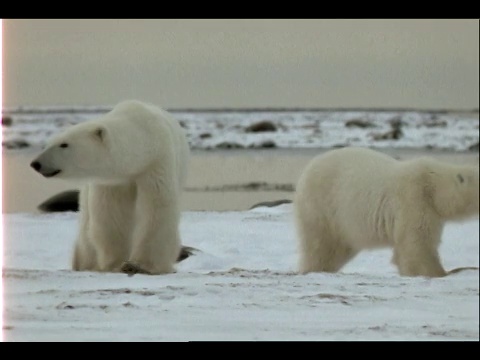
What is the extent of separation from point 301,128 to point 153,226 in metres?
3.03

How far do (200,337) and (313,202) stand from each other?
7.02ft

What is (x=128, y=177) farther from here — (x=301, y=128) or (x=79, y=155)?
(x=301, y=128)

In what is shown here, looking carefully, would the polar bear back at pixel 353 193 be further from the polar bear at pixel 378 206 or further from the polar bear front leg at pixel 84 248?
the polar bear front leg at pixel 84 248

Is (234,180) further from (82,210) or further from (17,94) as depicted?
Result: (17,94)

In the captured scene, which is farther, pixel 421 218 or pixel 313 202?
pixel 313 202

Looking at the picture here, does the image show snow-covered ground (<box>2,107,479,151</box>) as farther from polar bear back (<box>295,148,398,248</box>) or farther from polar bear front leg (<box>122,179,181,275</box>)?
polar bear front leg (<box>122,179,181,275</box>)

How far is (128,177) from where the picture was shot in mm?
4664

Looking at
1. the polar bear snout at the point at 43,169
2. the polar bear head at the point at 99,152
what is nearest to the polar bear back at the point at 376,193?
the polar bear head at the point at 99,152

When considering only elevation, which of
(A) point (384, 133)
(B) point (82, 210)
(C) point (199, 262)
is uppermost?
(A) point (384, 133)

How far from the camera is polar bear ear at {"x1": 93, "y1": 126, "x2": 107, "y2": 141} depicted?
453cm

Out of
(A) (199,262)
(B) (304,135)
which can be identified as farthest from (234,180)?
(A) (199,262)

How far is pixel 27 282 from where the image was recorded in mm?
3920

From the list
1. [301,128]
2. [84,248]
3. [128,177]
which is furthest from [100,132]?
[301,128]

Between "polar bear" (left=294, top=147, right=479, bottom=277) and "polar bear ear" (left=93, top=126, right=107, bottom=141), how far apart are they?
48.6 inches
